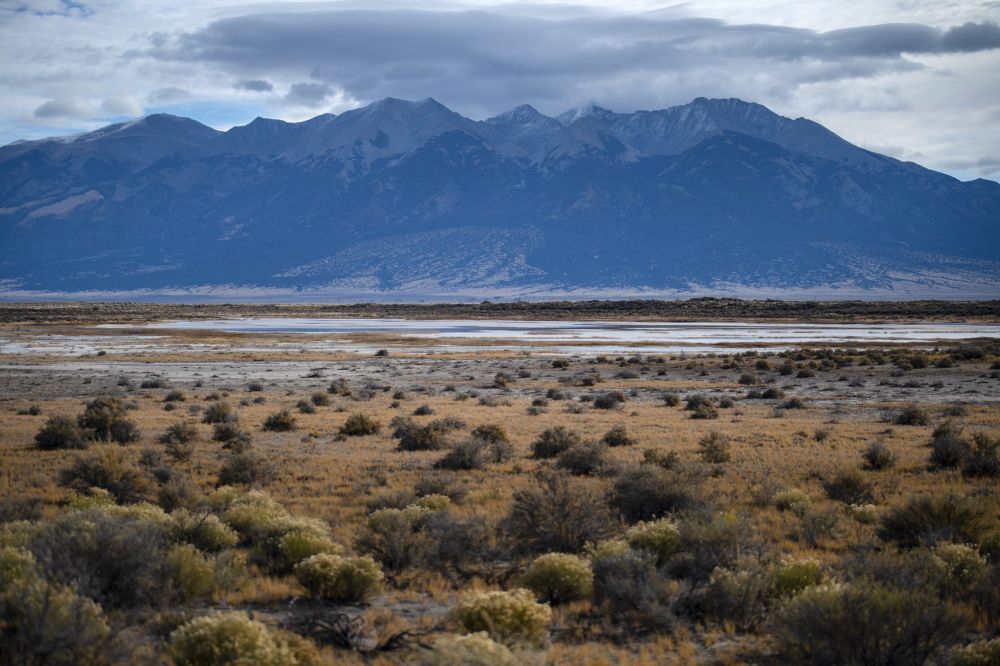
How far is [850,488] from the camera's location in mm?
15320

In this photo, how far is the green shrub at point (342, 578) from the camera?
32.0 feet

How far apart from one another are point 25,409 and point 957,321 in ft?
340

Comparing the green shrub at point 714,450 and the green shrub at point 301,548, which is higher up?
the green shrub at point 301,548

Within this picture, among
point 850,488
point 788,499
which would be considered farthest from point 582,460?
point 850,488

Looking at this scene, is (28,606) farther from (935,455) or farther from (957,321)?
(957,321)

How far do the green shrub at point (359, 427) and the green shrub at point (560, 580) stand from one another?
599 inches

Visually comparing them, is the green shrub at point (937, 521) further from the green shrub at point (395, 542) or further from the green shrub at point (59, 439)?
the green shrub at point (59, 439)

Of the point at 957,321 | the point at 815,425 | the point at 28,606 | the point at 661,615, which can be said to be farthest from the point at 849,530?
the point at 957,321

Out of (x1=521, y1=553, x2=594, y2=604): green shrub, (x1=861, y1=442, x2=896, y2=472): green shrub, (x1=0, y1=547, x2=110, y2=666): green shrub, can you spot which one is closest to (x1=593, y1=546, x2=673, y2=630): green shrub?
(x1=521, y1=553, x2=594, y2=604): green shrub

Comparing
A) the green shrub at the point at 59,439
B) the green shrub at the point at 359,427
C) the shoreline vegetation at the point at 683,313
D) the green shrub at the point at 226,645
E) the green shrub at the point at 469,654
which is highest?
the shoreline vegetation at the point at 683,313

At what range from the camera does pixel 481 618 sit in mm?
8148

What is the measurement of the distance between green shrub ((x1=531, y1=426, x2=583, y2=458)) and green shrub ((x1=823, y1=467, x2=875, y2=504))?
6.80m

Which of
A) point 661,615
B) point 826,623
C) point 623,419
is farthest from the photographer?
point 623,419

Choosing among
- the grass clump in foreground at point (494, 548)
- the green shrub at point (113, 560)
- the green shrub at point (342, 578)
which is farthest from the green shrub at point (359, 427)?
the green shrub at point (113, 560)
